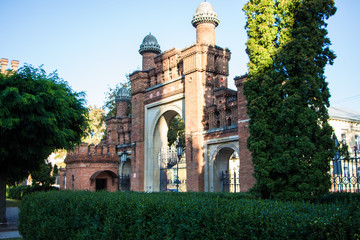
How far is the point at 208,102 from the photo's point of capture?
18.5 metres

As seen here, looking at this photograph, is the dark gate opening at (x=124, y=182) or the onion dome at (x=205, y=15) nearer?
the onion dome at (x=205, y=15)

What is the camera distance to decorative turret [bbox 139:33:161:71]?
23.9 metres

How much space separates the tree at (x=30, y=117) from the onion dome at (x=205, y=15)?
323 inches

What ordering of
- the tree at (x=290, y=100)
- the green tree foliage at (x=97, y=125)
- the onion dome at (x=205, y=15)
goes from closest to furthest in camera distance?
the tree at (x=290, y=100)
the onion dome at (x=205, y=15)
the green tree foliage at (x=97, y=125)

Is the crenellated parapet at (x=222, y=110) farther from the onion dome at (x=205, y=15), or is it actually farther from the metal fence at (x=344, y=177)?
the metal fence at (x=344, y=177)

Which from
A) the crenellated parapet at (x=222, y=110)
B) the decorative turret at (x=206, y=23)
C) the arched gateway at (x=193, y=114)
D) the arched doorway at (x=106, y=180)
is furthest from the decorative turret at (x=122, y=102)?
the crenellated parapet at (x=222, y=110)

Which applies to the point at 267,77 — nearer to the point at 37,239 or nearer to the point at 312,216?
the point at 312,216

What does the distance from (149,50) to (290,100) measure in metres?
16.7

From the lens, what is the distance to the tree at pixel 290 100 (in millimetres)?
8469

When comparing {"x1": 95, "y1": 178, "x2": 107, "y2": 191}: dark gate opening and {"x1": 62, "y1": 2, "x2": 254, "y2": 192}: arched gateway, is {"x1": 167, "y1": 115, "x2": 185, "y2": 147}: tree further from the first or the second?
{"x1": 95, "y1": 178, "x2": 107, "y2": 191}: dark gate opening

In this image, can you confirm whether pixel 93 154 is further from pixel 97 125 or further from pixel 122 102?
pixel 97 125

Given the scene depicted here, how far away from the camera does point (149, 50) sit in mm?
23969

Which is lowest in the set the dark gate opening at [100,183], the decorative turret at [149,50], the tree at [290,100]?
the dark gate opening at [100,183]

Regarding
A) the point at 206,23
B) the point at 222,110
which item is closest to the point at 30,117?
the point at 222,110
